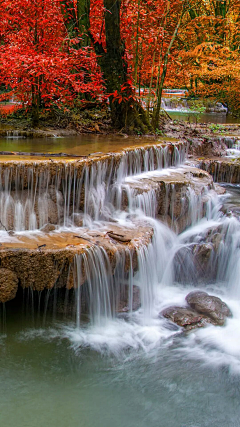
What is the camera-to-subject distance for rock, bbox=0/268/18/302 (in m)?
4.54

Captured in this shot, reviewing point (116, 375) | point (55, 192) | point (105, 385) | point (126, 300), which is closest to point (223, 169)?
point (55, 192)

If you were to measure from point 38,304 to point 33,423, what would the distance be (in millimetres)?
1754

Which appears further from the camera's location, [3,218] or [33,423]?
[3,218]

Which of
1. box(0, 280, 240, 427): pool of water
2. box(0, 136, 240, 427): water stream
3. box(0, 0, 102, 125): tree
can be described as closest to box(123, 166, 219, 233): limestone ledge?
box(0, 136, 240, 427): water stream

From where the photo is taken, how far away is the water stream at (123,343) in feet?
12.6

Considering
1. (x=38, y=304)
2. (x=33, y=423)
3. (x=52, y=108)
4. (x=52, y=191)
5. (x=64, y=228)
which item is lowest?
(x=33, y=423)

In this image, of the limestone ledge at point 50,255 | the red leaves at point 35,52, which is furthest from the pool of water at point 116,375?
the red leaves at point 35,52

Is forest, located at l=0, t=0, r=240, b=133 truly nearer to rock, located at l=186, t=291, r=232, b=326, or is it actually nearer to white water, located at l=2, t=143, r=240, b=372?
white water, located at l=2, t=143, r=240, b=372

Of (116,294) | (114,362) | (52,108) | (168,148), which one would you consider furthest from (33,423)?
(52,108)

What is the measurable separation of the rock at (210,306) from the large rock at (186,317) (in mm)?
75

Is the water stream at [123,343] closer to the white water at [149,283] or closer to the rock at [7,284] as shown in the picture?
the white water at [149,283]

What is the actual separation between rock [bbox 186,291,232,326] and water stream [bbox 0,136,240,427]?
0.17 m

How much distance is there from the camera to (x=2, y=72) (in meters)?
8.09

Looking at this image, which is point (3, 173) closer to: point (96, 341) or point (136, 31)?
point (96, 341)
